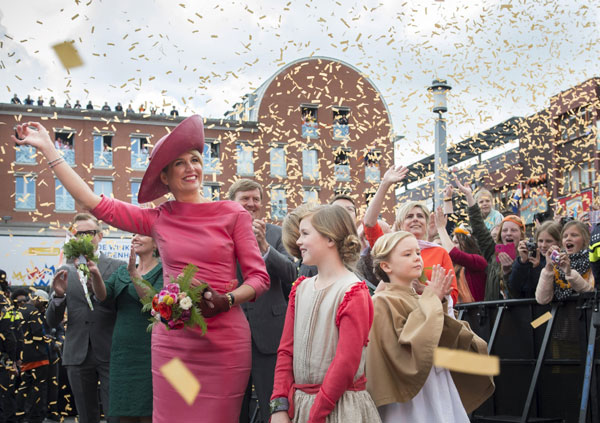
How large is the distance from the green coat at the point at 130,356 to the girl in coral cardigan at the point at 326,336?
5.82ft

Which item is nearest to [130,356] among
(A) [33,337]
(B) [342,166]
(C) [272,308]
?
(C) [272,308]

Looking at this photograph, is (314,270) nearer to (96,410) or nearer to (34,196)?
(96,410)

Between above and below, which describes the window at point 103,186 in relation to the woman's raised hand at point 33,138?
above

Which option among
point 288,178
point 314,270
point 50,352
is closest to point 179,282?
point 314,270

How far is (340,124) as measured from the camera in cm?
3703

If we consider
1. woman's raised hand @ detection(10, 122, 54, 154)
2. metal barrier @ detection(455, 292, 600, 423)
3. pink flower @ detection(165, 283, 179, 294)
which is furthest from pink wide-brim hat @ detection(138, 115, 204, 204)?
metal barrier @ detection(455, 292, 600, 423)

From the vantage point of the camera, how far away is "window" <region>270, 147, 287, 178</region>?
128 ft

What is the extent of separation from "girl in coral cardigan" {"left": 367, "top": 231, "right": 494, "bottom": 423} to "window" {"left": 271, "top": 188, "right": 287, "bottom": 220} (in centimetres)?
2519

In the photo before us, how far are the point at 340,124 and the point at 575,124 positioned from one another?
11.4m

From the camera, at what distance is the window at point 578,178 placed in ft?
126

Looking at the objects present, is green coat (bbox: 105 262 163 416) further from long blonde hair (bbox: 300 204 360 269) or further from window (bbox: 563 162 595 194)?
window (bbox: 563 162 595 194)

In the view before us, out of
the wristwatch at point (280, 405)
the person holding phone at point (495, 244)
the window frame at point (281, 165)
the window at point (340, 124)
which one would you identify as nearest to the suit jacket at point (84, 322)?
the wristwatch at point (280, 405)

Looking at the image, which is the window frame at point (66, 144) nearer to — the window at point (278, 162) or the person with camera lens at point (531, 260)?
the window at point (278, 162)

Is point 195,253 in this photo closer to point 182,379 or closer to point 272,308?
point 182,379
